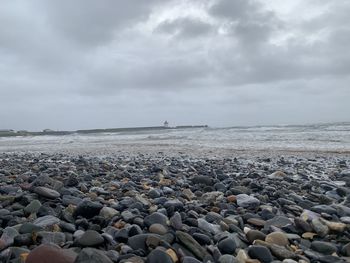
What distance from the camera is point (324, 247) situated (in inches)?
126

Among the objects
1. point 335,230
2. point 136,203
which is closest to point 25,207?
point 136,203

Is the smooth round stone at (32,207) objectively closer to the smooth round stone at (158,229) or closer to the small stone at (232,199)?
the smooth round stone at (158,229)

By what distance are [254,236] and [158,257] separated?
1104 mm

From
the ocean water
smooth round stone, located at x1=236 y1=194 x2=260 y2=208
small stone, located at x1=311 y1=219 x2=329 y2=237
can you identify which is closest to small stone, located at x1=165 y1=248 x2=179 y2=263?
small stone, located at x1=311 y1=219 x2=329 y2=237

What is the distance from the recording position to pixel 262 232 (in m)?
3.50

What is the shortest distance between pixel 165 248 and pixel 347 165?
28.5 ft

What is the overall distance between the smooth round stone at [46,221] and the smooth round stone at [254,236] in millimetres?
1846

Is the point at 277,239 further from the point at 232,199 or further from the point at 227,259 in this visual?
the point at 232,199

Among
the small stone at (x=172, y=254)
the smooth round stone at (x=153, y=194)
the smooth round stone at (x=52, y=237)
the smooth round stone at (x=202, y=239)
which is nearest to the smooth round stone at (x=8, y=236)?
the smooth round stone at (x=52, y=237)

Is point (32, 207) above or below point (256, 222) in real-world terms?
above

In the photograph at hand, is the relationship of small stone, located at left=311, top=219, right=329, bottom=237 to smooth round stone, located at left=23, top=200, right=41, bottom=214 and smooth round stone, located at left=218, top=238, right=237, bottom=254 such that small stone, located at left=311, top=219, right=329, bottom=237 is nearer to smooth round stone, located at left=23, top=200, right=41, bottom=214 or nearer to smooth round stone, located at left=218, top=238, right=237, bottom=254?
smooth round stone, located at left=218, top=238, right=237, bottom=254

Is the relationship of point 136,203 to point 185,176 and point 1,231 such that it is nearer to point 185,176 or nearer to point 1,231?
point 1,231

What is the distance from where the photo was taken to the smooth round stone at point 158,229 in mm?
3258

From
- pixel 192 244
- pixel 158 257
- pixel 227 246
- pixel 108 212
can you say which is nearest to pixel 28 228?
pixel 108 212
